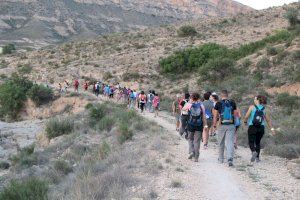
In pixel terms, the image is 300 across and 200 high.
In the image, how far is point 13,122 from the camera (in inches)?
1613

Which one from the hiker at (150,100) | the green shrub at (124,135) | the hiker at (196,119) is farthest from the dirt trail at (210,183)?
the hiker at (150,100)

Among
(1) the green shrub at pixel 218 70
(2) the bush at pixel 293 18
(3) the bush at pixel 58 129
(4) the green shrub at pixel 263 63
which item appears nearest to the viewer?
(3) the bush at pixel 58 129

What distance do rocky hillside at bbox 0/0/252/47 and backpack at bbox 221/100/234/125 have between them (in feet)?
367

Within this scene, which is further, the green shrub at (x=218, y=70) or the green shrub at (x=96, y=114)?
the green shrub at (x=218, y=70)

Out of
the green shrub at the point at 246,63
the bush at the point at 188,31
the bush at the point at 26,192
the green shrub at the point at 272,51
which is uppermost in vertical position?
the bush at the point at 188,31

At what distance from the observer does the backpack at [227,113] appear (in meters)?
12.3

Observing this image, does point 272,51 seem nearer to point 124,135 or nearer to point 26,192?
point 124,135

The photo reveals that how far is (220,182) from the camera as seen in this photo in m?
10.5

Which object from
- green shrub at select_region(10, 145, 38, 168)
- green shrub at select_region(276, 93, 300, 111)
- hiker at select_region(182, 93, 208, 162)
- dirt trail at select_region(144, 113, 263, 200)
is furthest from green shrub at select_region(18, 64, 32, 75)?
hiker at select_region(182, 93, 208, 162)

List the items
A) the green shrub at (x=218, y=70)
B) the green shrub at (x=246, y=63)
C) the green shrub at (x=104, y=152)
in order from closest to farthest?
the green shrub at (x=104, y=152) < the green shrub at (x=246, y=63) < the green shrub at (x=218, y=70)

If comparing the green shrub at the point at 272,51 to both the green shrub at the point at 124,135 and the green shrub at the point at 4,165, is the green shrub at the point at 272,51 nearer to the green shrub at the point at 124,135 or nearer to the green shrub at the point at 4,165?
the green shrub at the point at 124,135

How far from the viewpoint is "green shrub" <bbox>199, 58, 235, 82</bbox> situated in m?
37.8

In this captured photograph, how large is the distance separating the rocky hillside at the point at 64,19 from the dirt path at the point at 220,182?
368 ft

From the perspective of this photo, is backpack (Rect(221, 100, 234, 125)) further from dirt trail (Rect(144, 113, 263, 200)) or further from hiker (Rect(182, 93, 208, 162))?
dirt trail (Rect(144, 113, 263, 200))
